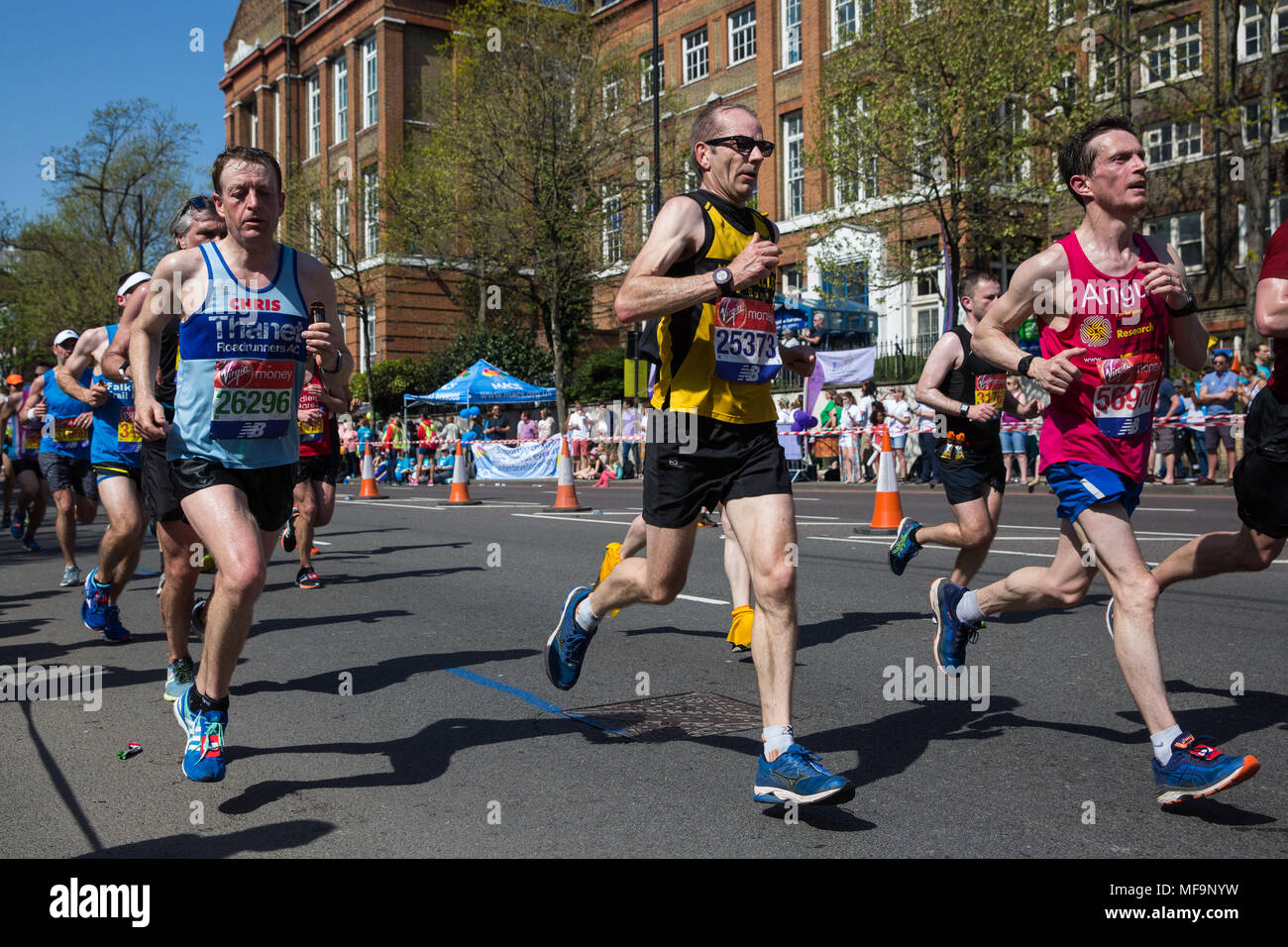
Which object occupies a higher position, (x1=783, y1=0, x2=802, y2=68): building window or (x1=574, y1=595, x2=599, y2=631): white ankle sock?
(x1=783, y1=0, x2=802, y2=68): building window

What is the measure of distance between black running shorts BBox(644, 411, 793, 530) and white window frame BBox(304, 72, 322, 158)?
55745 mm

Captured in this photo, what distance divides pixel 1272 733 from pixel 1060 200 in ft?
86.0

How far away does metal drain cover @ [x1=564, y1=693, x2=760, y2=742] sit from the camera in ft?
16.4

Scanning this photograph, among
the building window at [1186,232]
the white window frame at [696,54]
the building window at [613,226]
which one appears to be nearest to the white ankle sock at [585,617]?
the building window at [613,226]

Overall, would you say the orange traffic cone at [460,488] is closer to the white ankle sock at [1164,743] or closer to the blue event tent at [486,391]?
the blue event tent at [486,391]

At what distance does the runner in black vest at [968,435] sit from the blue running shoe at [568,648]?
2.49 m

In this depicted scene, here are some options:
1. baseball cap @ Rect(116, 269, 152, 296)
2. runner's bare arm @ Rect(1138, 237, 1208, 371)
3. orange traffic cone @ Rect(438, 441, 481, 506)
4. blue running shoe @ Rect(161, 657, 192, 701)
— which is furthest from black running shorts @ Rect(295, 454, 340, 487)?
orange traffic cone @ Rect(438, 441, 481, 506)

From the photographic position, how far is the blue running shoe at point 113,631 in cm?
736

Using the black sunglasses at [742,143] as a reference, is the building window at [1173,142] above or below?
above

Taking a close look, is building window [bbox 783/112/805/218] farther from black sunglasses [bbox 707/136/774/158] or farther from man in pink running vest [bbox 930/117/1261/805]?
black sunglasses [bbox 707/136/774/158]

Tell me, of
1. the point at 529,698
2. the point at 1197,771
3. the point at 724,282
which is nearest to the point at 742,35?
the point at 529,698

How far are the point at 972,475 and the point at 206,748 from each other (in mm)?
4292

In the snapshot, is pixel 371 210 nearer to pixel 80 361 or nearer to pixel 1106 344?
pixel 80 361
